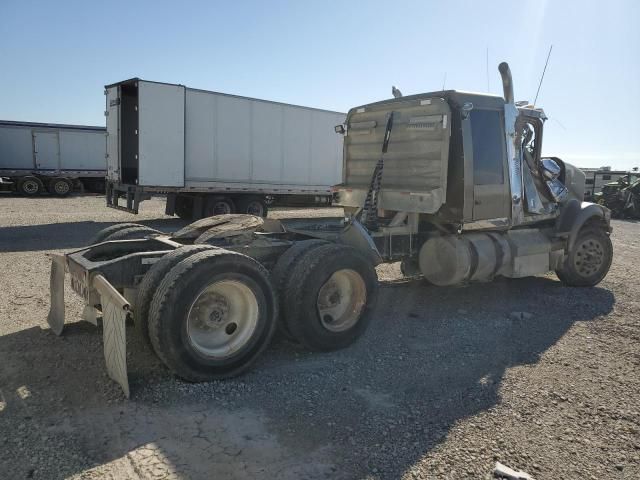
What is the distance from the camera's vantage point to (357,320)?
5.25m

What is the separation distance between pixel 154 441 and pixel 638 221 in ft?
81.6

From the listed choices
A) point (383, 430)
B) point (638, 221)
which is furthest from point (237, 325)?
point (638, 221)

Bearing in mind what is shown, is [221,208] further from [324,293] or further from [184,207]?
[324,293]

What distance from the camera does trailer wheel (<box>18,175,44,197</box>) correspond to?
2473 cm

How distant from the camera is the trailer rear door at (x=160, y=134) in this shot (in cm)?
1335

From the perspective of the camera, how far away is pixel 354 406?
3.93 metres

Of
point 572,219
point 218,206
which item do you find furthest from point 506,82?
point 218,206

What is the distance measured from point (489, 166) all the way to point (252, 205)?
10.5 meters

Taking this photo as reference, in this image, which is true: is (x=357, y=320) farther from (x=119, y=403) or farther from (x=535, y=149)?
(x=535, y=149)

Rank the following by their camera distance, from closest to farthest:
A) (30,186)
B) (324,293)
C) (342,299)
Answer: (324,293) < (342,299) < (30,186)

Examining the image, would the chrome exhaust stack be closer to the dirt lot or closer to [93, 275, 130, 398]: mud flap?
the dirt lot

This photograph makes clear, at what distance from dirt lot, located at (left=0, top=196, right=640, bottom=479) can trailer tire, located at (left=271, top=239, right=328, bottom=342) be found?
27cm

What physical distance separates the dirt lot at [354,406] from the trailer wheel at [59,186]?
70.5 ft

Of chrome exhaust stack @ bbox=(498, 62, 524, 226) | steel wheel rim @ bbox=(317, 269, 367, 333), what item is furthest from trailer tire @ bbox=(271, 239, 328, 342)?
chrome exhaust stack @ bbox=(498, 62, 524, 226)
